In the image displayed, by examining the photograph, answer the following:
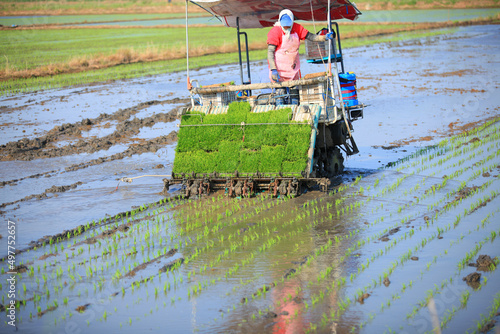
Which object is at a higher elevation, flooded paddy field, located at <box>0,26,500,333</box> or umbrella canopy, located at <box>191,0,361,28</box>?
umbrella canopy, located at <box>191,0,361,28</box>

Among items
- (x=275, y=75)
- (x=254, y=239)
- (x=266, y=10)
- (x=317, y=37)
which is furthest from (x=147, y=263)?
(x=266, y=10)

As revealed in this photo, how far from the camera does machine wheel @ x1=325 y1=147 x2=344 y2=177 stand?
431 inches

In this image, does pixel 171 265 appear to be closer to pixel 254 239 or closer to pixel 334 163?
pixel 254 239

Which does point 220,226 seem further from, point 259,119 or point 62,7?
point 62,7

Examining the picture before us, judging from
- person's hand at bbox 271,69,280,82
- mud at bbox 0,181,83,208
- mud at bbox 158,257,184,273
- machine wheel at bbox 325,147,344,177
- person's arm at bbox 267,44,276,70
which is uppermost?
person's arm at bbox 267,44,276,70

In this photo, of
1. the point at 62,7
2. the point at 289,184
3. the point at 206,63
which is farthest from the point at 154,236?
the point at 62,7

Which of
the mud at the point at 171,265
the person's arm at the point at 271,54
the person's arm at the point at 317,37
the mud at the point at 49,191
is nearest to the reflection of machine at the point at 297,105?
the person's arm at the point at 317,37

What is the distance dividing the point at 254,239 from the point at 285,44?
12.6ft

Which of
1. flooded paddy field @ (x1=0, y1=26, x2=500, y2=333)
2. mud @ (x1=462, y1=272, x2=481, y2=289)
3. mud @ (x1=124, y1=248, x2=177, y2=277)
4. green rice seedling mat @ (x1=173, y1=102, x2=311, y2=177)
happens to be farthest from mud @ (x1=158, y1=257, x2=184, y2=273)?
mud @ (x1=462, y1=272, x2=481, y2=289)

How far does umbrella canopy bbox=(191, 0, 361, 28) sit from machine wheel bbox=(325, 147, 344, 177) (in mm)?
2503

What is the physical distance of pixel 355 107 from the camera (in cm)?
1097

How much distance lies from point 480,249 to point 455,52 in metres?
25.1

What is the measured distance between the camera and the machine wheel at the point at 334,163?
1094cm

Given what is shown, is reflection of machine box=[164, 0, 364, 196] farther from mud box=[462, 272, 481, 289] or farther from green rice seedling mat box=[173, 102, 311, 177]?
mud box=[462, 272, 481, 289]
